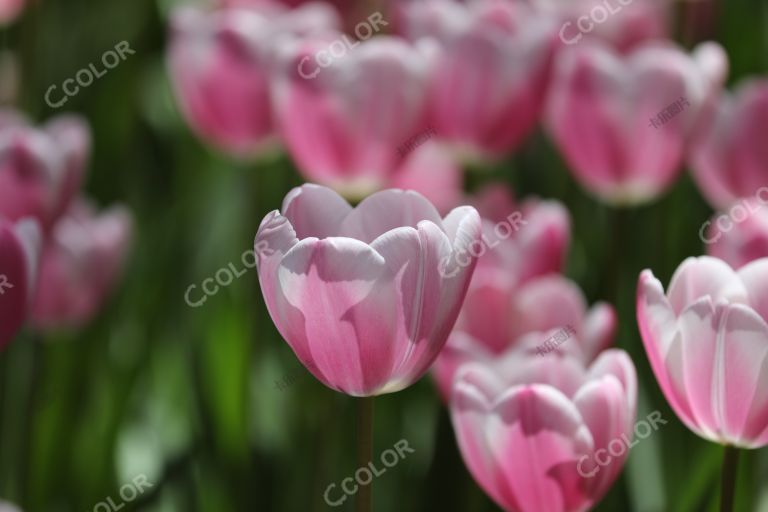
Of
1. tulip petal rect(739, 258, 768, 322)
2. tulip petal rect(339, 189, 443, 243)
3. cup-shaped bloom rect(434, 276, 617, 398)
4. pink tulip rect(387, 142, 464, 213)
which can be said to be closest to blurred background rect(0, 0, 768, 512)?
pink tulip rect(387, 142, 464, 213)

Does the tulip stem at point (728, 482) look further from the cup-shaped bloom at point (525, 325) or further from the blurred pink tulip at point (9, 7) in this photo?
the blurred pink tulip at point (9, 7)

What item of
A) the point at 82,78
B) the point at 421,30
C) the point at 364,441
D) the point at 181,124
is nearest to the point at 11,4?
the point at 82,78

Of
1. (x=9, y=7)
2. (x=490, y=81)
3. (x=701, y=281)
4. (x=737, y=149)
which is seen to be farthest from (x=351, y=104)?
(x=9, y=7)

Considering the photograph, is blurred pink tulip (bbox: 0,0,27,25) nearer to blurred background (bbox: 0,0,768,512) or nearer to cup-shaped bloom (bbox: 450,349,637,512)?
blurred background (bbox: 0,0,768,512)

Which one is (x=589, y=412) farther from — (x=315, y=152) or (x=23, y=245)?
(x=315, y=152)

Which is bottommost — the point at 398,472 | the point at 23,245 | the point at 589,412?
the point at 398,472

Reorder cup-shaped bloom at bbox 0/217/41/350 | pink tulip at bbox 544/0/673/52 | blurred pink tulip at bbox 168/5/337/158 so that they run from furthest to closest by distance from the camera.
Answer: pink tulip at bbox 544/0/673/52
blurred pink tulip at bbox 168/5/337/158
cup-shaped bloom at bbox 0/217/41/350

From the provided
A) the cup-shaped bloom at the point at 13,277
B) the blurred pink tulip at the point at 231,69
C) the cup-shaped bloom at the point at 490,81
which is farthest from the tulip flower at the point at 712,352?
the blurred pink tulip at the point at 231,69

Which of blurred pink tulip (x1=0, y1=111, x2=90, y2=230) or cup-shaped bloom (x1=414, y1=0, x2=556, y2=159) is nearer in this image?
blurred pink tulip (x1=0, y1=111, x2=90, y2=230)
